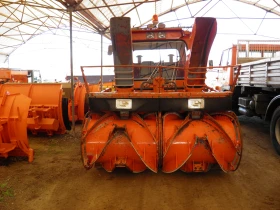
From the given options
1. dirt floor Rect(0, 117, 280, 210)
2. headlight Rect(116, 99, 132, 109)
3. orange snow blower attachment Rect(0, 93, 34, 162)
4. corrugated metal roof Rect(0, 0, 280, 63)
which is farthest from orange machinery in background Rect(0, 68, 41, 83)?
headlight Rect(116, 99, 132, 109)

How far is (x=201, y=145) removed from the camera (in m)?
3.38

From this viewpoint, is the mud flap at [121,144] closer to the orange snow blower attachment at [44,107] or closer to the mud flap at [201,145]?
the mud flap at [201,145]

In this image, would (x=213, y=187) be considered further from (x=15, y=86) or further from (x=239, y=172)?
(x=15, y=86)

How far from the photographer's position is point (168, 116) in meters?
3.84

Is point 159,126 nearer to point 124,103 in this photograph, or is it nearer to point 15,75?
point 124,103

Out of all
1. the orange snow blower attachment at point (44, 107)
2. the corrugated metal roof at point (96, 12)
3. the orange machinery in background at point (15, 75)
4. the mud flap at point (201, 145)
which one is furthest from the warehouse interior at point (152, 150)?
the orange machinery in background at point (15, 75)

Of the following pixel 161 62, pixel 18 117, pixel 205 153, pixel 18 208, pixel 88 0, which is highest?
pixel 88 0

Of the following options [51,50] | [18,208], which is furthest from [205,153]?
[51,50]

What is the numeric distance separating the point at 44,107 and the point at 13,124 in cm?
203

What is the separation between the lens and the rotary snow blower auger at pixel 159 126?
3430 mm

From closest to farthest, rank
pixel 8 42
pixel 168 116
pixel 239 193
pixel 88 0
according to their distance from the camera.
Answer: pixel 239 193
pixel 168 116
pixel 88 0
pixel 8 42

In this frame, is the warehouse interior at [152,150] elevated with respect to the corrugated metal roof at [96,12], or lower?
lower

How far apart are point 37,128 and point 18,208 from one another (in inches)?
135

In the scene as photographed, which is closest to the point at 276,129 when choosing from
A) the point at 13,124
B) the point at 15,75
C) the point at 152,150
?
the point at 152,150
